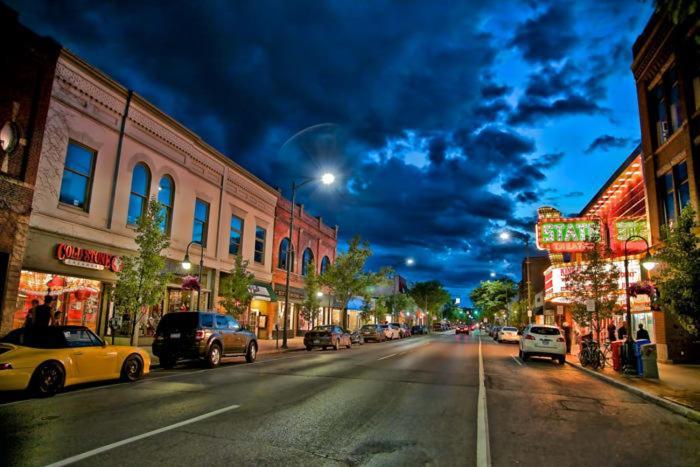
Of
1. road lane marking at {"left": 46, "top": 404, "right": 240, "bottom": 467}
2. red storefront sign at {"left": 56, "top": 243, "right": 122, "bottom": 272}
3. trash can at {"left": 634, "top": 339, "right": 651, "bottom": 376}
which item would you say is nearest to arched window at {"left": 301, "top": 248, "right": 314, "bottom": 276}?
red storefront sign at {"left": 56, "top": 243, "right": 122, "bottom": 272}

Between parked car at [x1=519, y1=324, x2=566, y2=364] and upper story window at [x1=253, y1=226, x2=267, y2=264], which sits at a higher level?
upper story window at [x1=253, y1=226, x2=267, y2=264]

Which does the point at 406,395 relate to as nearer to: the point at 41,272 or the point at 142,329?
the point at 41,272

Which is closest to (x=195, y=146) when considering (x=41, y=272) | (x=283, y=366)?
(x=41, y=272)

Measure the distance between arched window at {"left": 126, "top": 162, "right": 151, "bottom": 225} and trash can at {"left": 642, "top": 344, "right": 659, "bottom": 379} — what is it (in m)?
20.4

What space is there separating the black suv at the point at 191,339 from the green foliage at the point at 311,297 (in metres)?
18.3

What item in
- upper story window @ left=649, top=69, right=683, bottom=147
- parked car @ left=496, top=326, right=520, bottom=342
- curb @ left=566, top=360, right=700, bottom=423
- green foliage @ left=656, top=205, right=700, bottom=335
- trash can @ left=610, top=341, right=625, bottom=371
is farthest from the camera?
parked car @ left=496, top=326, right=520, bottom=342

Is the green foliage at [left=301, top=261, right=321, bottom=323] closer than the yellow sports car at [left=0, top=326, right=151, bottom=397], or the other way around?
the yellow sports car at [left=0, top=326, right=151, bottom=397]

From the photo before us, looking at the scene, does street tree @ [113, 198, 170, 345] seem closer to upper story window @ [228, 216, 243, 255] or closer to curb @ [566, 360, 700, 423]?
upper story window @ [228, 216, 243, 255]

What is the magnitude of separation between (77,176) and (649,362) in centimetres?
2170

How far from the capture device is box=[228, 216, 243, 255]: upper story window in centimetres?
2909

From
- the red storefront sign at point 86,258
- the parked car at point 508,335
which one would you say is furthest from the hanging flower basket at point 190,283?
the parked car at point 508,335

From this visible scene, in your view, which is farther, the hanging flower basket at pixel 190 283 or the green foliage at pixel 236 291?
the green foliage at pixel 236 291

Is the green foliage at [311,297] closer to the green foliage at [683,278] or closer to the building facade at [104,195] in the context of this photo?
the building facade at [104,195]

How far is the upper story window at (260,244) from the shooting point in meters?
32.3
